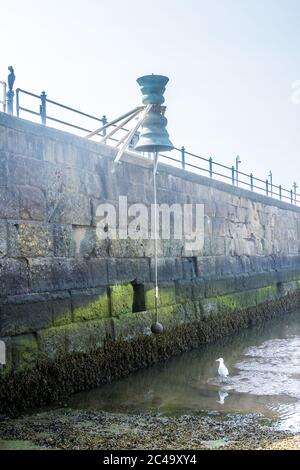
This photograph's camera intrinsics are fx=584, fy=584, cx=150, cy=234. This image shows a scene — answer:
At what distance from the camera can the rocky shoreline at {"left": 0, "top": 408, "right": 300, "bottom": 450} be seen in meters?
5.28

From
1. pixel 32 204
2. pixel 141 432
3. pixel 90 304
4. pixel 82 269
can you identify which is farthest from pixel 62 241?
pixel 141 432

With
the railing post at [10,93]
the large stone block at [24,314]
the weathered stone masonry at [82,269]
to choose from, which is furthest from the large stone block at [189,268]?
the railing post at [10,93]

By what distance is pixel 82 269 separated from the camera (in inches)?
314

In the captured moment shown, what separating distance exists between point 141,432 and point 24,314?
203cm

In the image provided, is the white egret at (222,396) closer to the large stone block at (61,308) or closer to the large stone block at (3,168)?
the large stone block at (61,308)

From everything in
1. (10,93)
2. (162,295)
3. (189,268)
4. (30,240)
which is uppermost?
(10,93)

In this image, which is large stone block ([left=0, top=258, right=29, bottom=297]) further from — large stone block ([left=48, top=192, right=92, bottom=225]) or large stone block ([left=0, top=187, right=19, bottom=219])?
large stone block ([left=48, top=192, right=92, bottom=225])

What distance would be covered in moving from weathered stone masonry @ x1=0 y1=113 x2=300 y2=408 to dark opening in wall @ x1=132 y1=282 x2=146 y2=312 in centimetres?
2

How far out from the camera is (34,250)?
23.3 feet

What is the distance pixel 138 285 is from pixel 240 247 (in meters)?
5.65

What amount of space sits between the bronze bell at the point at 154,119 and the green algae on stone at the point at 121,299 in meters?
2.15

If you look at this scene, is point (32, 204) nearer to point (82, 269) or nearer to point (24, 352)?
point (82, 269)

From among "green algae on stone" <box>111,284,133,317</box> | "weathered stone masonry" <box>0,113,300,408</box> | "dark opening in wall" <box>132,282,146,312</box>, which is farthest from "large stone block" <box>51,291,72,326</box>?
"dark opening in wall" <box>132,282,146,312</box>
